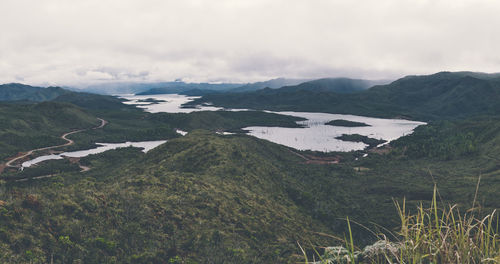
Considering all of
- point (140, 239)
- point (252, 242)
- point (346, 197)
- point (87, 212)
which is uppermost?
point (87, 212)

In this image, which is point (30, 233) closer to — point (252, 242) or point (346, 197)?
point (252, 242)

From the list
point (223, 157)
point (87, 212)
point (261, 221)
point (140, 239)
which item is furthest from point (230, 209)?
point (223, 157)

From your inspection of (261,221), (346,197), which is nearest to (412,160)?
(346,197)

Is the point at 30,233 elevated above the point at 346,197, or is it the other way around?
the point at 30,233

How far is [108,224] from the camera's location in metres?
36.3

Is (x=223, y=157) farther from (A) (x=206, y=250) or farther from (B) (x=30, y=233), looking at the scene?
(B) (x=30, y=233)

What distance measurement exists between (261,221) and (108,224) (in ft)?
91.6

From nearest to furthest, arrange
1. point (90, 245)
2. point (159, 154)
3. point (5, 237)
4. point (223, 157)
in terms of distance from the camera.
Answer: point (5, 237)
point (90, 245)
point (223, 157)
point (159, 154)

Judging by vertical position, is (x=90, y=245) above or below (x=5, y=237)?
below

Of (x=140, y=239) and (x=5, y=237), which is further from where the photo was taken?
(x=140, y=239)

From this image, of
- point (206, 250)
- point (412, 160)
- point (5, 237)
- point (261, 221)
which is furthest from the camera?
point (412, 160)

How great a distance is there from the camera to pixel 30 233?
2914 centimetres

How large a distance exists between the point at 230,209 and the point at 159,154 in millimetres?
73205

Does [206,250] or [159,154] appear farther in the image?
[159,154]
